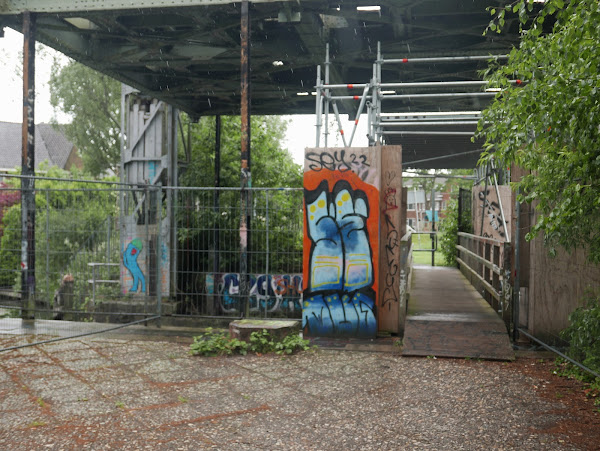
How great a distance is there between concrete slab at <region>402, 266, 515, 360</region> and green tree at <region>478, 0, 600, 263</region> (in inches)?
87.8

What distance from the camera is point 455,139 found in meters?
13.4

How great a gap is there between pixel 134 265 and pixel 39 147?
4566 centimetres

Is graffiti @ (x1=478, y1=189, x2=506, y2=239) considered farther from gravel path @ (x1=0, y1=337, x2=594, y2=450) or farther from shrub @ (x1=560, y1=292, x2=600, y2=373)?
shrub @ (x1=560, y1=292, x2=600, y2=373)

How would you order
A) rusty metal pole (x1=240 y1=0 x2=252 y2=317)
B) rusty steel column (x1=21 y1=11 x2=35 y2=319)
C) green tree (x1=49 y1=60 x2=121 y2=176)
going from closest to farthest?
rusty metal pole (x1=240 y1=0 x2=252 y2=317)
rusty steel column (x1=21 y1=11 x2=35 y2=319)
green tree (x1=49 y1=60 x2=121 y2=176)

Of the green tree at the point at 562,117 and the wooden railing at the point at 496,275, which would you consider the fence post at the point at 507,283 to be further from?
the green tree at the point at 562,117

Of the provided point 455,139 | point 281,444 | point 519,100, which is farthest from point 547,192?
point 455,139

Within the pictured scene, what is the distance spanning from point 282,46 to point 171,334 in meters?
6.43

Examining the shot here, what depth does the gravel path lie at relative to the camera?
4332 mm

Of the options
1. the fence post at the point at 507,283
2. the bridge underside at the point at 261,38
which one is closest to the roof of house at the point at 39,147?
the bridge underside at the point at 261,38

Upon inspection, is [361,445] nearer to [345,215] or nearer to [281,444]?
[281,444]

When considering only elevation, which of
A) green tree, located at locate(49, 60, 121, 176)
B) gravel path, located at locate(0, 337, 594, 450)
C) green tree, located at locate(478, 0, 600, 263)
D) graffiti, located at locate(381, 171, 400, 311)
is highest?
green tree, located at locate(49, 60, 121, 176)

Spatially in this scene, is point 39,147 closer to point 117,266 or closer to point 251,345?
point 117,266

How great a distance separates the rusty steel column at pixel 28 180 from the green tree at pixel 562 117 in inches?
278

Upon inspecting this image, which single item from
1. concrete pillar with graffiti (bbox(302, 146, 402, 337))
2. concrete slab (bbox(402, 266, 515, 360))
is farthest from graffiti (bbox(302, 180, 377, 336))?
concrete slab (bbox(402, 266, 515, 360))
